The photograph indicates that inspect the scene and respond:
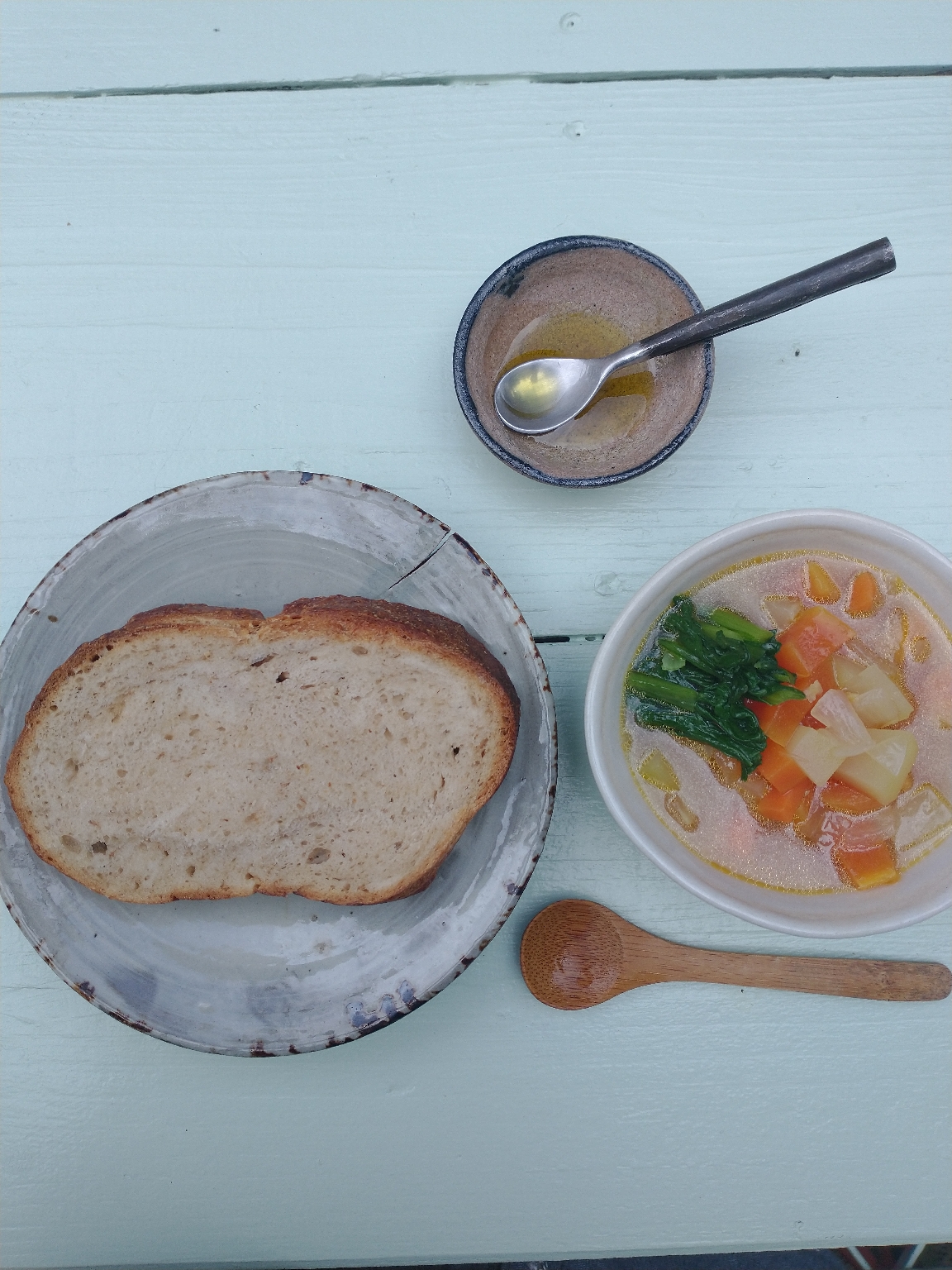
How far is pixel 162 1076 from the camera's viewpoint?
192cm

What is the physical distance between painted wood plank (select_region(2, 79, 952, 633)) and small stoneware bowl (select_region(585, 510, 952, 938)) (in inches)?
14.3

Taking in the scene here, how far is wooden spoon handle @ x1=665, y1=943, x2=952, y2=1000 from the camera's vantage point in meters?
1.88

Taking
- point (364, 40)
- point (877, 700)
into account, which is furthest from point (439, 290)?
point (877, 700)

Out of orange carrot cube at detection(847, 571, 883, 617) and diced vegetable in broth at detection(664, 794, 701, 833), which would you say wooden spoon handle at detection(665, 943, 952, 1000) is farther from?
orange carrot cube at detection(847, 571, 883, 617)

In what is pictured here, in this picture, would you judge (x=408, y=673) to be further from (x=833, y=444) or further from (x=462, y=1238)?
(x=462, y=1238)

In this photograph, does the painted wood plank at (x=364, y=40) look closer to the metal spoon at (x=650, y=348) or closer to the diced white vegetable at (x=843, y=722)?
the metal spoon at (x=650, y=348)

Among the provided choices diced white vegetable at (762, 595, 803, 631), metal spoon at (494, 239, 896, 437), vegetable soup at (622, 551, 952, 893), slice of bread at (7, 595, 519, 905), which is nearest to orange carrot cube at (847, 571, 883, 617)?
vegetable soup at (622, 551, 952, 893)

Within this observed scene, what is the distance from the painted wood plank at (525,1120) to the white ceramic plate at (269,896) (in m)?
0.23

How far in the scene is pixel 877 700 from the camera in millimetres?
1618

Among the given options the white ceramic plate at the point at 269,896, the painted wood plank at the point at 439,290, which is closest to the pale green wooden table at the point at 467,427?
the painted wood plank at the point at 439,290

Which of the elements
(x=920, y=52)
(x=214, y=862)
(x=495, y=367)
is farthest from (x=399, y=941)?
(x=920, y=52)

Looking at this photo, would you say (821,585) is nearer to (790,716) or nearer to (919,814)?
(790,716)

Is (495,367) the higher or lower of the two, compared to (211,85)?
lower

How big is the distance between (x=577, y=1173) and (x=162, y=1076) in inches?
37.7
